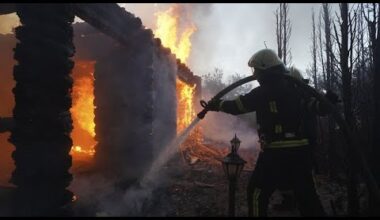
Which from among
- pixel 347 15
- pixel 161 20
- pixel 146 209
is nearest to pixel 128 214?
pixel 146 209

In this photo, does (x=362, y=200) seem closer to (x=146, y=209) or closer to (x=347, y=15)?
(x=347, y=15)

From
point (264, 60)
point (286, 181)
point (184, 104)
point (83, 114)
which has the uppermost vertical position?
point (184, 104)

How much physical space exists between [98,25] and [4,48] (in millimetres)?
5856

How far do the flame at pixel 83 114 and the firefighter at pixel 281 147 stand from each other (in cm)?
933

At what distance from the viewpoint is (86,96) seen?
1291cm

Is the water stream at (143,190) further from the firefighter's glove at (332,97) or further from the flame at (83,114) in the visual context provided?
the flame at (83,114)

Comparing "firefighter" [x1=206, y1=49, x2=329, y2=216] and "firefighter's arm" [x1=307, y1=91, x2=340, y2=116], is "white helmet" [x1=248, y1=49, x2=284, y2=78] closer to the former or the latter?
"firefighter" [x1=206, y1=49, x2=329, y2=216]

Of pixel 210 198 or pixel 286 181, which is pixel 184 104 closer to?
pixel 210 198

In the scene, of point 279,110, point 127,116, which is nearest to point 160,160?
point 127,116

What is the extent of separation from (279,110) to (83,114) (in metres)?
10.1

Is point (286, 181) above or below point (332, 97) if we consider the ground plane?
below

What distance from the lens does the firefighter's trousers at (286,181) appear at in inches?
169

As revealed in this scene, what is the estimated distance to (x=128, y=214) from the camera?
290 inches

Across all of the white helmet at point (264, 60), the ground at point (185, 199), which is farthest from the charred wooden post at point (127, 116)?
the white helmet at point (264, 60)
